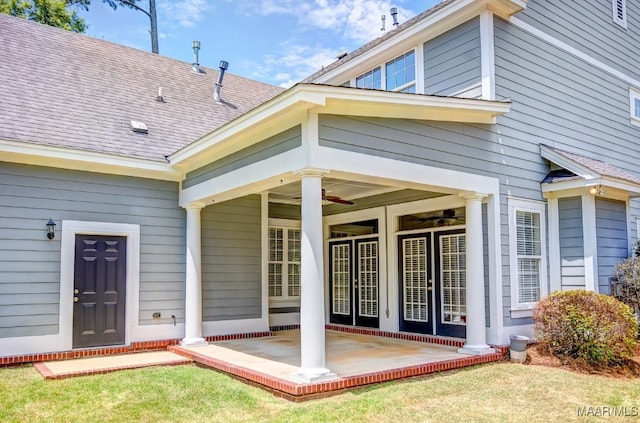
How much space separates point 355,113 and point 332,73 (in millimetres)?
5325

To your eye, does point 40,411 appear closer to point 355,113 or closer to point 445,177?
point 355,113

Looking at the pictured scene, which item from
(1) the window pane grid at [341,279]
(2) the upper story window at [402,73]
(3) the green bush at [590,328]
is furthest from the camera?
(1) the window pane grid at [341,279]

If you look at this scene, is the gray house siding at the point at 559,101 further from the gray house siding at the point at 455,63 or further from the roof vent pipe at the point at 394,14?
the roof vent pipe at the point at 394,14

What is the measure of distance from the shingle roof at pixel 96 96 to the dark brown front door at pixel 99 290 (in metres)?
1.52

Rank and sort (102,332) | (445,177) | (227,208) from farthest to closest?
(227,208) < (102,332) < (445,177)

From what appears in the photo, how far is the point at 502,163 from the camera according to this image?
8055mm

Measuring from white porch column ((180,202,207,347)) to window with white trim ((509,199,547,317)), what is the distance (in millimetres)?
5073

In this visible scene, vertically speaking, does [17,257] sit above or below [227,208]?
below

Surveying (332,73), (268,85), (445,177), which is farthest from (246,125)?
(268,85)

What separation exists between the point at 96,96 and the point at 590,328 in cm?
885

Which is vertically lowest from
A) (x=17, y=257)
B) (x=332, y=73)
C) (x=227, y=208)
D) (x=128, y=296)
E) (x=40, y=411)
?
(x=40, y=411)

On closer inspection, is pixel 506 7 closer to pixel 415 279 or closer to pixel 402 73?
pixel 402 73

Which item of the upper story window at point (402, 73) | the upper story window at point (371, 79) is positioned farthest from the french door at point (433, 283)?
the upper story window at point (371, 79)

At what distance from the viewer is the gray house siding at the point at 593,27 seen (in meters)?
9.14
